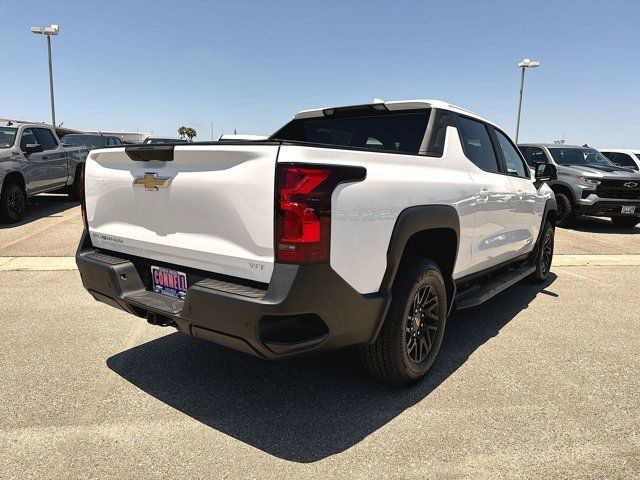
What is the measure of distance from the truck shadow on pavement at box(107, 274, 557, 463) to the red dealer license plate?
0.71 m

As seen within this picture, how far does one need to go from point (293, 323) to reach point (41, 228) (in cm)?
821

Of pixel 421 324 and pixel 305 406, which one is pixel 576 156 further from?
pixel 305 406

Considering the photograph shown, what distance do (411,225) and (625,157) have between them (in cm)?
1589

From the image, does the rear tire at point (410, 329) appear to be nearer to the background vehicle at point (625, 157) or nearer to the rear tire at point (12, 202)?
the rear tire at point (12, 202)

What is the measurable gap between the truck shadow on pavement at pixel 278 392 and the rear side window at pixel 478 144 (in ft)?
4.95

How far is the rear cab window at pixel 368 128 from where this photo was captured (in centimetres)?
355

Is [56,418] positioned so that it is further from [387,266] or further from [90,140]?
[90,140]

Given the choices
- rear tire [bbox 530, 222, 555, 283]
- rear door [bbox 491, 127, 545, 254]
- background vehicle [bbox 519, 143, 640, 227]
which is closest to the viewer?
rear door [bbox 491, 127, 545, 254]

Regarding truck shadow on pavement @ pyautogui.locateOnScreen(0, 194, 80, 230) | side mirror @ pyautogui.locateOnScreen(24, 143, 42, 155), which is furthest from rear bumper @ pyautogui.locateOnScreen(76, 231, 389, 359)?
side mirror @ pyautogui.locateOnScreen(24, 143, 42, 155)

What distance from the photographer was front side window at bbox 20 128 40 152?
30.8ft

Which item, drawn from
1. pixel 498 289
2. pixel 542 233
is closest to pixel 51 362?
pixel 498 289

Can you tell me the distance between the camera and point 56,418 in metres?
2.66

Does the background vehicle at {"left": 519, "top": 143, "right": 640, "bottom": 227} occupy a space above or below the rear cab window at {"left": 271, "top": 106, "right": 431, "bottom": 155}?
below

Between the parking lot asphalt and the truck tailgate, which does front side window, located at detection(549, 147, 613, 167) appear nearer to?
the parking lot asphalt
